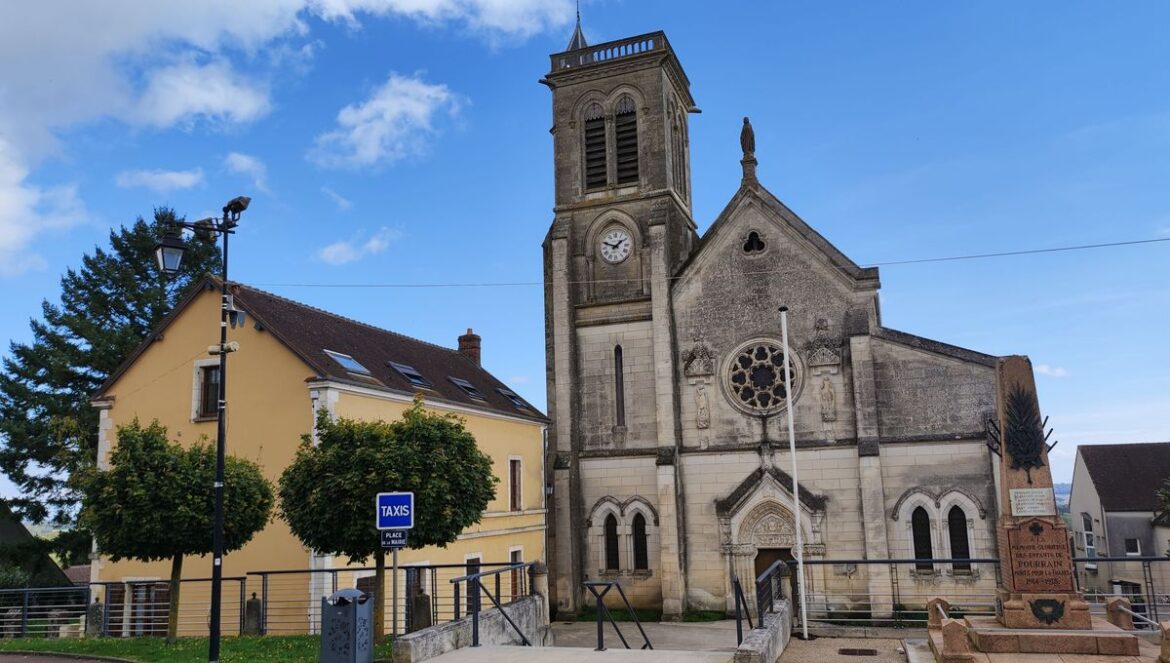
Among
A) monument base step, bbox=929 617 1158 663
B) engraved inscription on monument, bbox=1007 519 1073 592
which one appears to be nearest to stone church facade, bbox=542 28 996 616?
engraved inscription on monument, bbox=1007 519 1073 592

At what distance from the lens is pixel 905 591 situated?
81.4 feet

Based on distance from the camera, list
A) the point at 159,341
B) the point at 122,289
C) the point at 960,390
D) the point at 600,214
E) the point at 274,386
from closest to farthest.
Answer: the point at 274,386 < the point at 159,341 < the point at 960,390 < the point at 600,214 < the point at 122,289

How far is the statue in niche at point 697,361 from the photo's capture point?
2781 centimetres

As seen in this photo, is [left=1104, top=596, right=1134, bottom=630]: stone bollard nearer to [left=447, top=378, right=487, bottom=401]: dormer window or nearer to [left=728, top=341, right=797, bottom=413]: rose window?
[left=728, top=341, right=797, bottom=413]: rose window

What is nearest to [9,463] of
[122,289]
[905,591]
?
[122,289]

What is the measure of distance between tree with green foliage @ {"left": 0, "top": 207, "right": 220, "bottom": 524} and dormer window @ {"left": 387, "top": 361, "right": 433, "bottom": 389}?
14.3 m

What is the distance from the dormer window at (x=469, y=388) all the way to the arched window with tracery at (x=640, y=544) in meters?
6.43

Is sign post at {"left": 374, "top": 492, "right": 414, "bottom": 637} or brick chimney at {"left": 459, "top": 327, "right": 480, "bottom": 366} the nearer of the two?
sign post at {"left": 374, "top": 492, "right": 414, "bottom": 637}

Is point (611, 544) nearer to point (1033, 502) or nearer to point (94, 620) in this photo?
point (94, 620)

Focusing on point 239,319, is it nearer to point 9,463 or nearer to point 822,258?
point 822,258

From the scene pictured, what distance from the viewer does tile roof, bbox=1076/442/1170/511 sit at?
43.3 metres

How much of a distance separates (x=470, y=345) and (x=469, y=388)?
6732 millimetres

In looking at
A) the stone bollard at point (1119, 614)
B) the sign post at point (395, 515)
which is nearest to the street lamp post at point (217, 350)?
the sign post at point (395, 515)

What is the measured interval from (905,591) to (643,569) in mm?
7793
